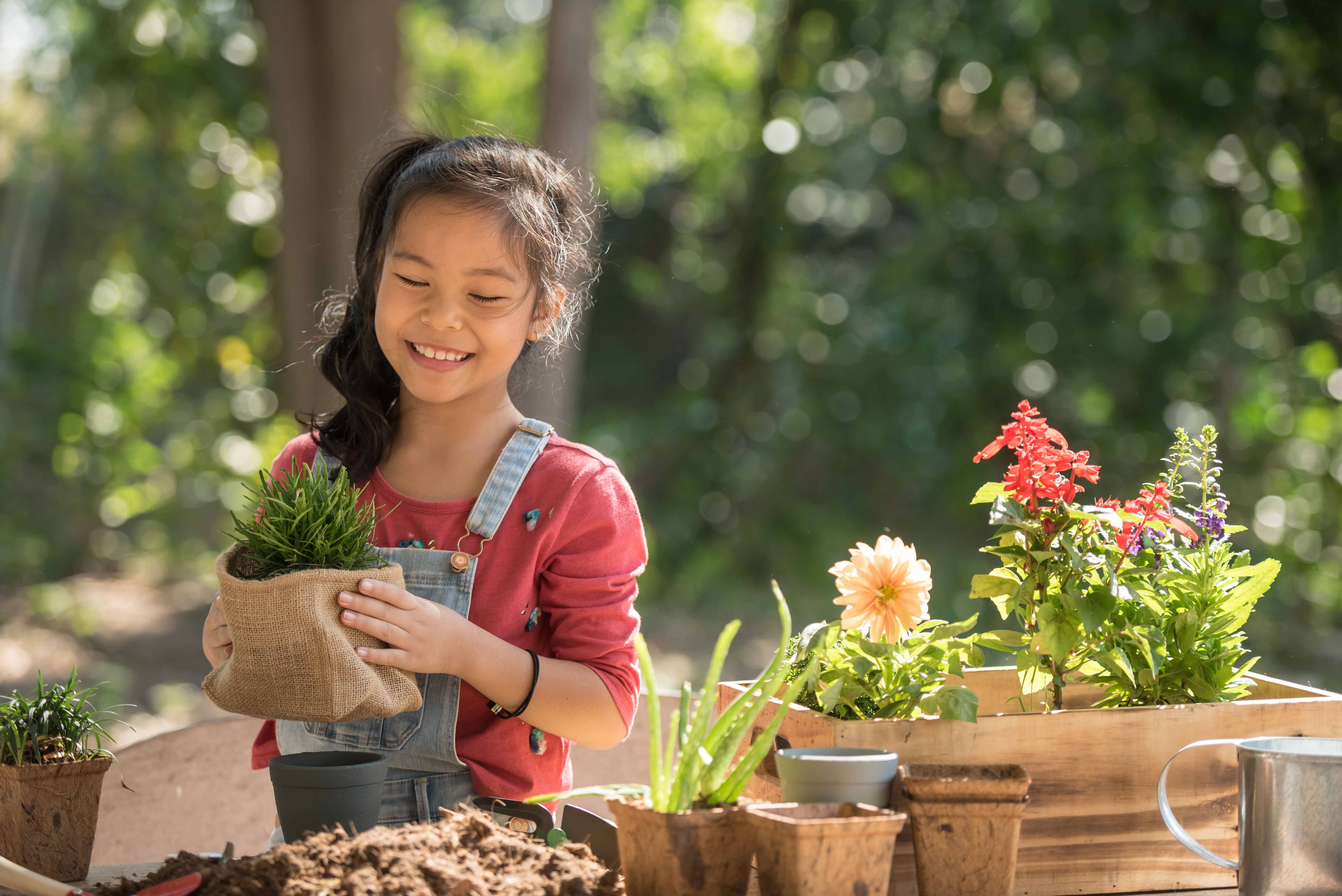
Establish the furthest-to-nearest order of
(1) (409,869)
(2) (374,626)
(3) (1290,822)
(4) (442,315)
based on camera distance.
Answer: (4) (442,315)
(2) (374,626)
(3) (1290,822)
(1) (409,869)

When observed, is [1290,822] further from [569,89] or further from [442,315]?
[569,89]

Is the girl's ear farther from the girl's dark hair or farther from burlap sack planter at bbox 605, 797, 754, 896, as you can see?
burlap sack planter at bbox 605, 797, 754, 896

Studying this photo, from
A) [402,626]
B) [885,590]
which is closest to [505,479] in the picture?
[402,626]

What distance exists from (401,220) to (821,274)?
19.1 ft

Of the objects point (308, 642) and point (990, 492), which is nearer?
point (308, 642)

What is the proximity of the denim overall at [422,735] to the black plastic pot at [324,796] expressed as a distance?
1.19 feet

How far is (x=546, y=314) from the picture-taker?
5.28ft

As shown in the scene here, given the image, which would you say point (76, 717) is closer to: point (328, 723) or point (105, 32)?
point (328, 723)

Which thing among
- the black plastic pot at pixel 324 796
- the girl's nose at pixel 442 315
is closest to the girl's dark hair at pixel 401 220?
the girl's nose at pixel 442 315

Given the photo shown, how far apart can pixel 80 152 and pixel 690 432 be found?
4555 mm

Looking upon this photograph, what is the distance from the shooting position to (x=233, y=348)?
6.34 meters

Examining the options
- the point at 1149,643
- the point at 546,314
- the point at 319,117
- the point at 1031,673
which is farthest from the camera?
the point at 319,117

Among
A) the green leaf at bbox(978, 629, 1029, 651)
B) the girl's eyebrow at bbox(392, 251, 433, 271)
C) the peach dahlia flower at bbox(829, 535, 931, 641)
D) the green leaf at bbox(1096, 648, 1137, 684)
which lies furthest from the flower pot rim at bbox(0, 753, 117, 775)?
the green leaf at bbox(1096, 648, 1137, 684)

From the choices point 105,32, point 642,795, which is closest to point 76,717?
point 642,795
